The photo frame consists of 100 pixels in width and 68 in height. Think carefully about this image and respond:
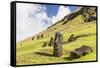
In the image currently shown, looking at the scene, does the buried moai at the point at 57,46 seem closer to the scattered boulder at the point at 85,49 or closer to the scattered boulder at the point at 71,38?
the scattered boulder at the point at 71,38

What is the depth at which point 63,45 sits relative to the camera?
88.5 inches

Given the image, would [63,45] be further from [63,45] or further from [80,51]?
[80,51]

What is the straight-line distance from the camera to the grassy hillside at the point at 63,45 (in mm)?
2098

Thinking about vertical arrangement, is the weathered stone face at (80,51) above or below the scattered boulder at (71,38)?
below

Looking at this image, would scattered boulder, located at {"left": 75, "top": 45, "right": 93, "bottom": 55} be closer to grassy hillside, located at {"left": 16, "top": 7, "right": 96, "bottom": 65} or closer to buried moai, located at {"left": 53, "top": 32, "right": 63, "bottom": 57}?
grassy hillside, located at {"left": 16, "top": 7, "right": 96, "bottom": 65}

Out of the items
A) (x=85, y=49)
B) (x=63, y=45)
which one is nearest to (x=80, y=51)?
(x=85, y=49)

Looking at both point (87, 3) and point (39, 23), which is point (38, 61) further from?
point (87, 3)

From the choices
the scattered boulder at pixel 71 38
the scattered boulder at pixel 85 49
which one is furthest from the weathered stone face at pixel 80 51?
the scattered boulder at pixel 71 38

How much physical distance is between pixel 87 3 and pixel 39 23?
553 mm

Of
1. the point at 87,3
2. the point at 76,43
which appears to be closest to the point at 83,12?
the point at 87,3

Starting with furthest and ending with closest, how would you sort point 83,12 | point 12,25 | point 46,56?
point 83,12 < point 46,56 < point 12,25

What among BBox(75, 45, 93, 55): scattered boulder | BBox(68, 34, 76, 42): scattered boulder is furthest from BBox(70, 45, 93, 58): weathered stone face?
BBox(68, 34, 76, 42): scattered boulder

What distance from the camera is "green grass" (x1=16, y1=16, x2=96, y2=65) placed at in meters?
2.10
